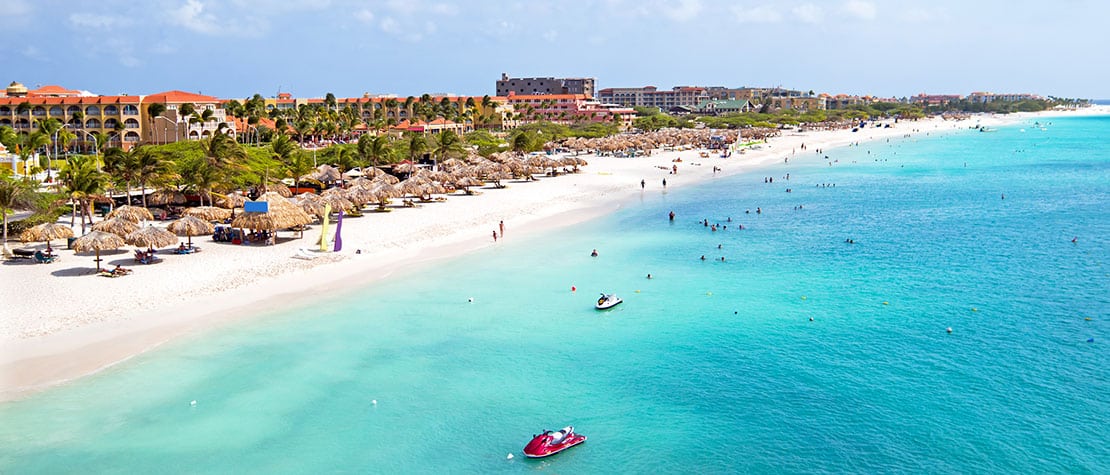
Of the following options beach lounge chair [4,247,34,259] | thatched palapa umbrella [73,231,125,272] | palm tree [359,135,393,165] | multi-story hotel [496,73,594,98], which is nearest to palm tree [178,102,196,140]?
palm tree [359,135,393,165]

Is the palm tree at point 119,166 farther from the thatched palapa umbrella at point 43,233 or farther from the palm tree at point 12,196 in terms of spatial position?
the thatched palapa umbrella at point 43,233

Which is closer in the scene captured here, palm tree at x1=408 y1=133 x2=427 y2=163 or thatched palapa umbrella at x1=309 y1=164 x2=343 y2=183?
thatched palapa umbrella at x1=309 y1=164 x2=343 y2=183

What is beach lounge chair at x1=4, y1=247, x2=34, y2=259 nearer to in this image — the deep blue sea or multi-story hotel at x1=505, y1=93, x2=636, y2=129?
the deep blue sea

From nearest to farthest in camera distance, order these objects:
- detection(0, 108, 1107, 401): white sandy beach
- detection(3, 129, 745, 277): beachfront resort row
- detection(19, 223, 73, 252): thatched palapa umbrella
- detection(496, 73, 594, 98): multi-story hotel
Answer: detection(0, 108, 1107, 401): white sandy beach
detection(19, 223, 73, 252): thatched palapa umbrella
detection(3, 129, 745, 277): beachfront resort row
detection(496, 73, 594, 98): multi-story hotel

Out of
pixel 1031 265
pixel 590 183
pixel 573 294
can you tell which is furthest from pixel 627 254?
pixel 590 183

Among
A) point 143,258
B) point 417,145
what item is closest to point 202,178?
point 143,258

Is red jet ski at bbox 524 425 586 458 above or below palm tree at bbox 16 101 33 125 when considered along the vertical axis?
below
